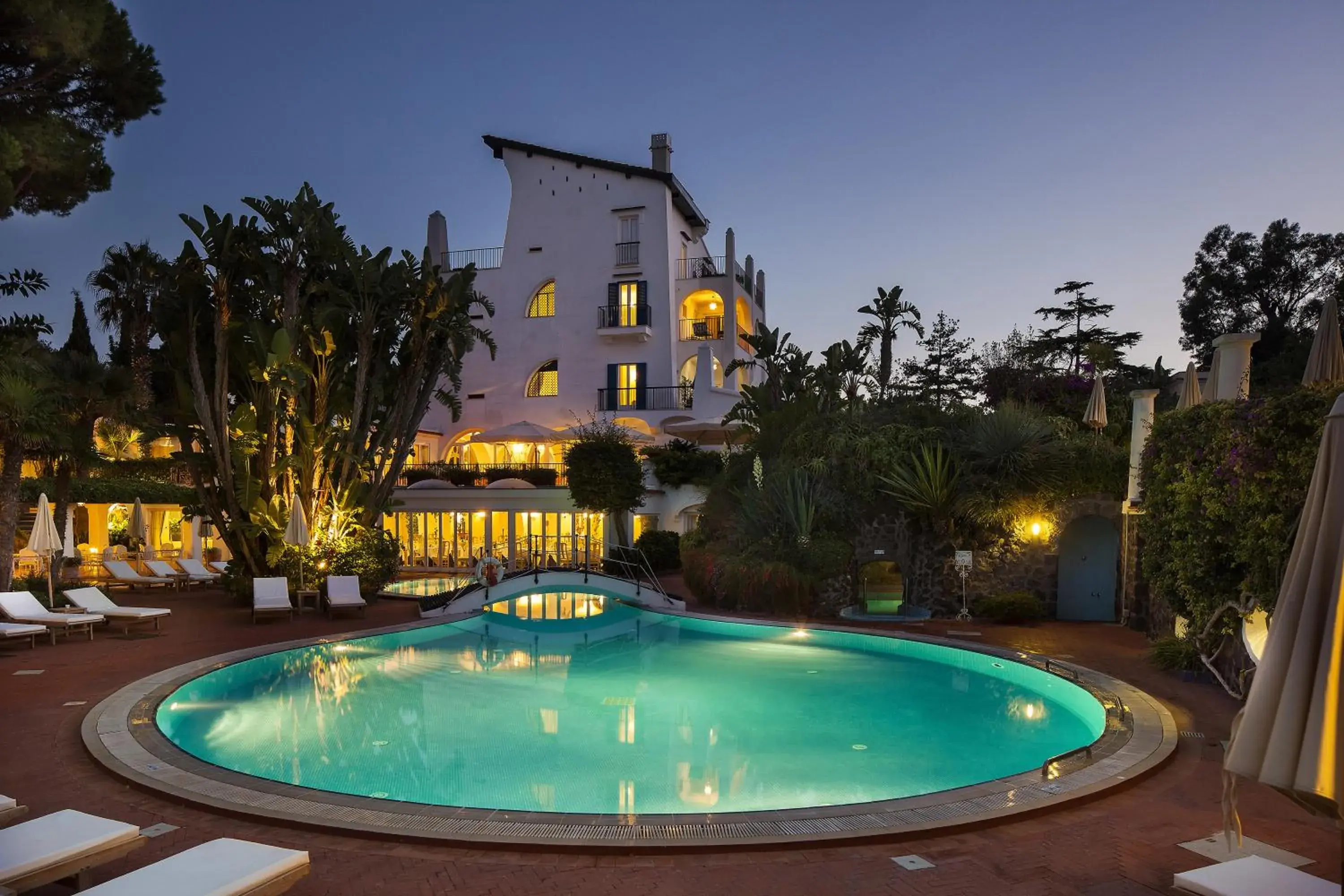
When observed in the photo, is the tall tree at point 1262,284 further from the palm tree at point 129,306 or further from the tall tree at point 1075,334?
the palm tree at point 129,306

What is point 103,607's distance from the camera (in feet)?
44.7

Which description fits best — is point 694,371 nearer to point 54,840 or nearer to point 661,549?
point 661,549

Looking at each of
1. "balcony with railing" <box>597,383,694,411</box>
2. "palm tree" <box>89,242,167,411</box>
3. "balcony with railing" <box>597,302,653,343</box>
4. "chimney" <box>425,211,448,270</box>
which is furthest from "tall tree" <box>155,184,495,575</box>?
"chimney" <box>425,211,448,270</box>

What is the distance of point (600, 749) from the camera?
8375 mm

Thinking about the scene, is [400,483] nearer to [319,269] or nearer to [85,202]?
[319,269]

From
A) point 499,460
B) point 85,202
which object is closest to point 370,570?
point 85,202

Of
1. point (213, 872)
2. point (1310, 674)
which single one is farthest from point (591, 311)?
point (1310, 674)

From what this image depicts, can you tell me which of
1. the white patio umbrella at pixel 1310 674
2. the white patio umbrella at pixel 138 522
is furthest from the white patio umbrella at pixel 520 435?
the white patio umbrella at pixel 1310 674

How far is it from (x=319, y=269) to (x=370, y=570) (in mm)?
6217

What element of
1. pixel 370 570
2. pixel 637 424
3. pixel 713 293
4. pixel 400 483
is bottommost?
pixel 370 570

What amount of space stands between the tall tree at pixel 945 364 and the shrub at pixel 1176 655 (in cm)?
3025

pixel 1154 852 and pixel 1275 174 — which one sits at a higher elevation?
pixel 1275 174

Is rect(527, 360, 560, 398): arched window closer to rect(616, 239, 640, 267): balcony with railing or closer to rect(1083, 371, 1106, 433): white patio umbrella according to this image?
rect(616, 239, 640, 267): balcony with railing

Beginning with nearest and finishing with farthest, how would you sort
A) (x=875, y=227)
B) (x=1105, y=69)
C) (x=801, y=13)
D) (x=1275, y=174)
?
(x=1105, y=69) → (x=801, y=13) → (x=1275, y=174) → (x=875, y=227)
